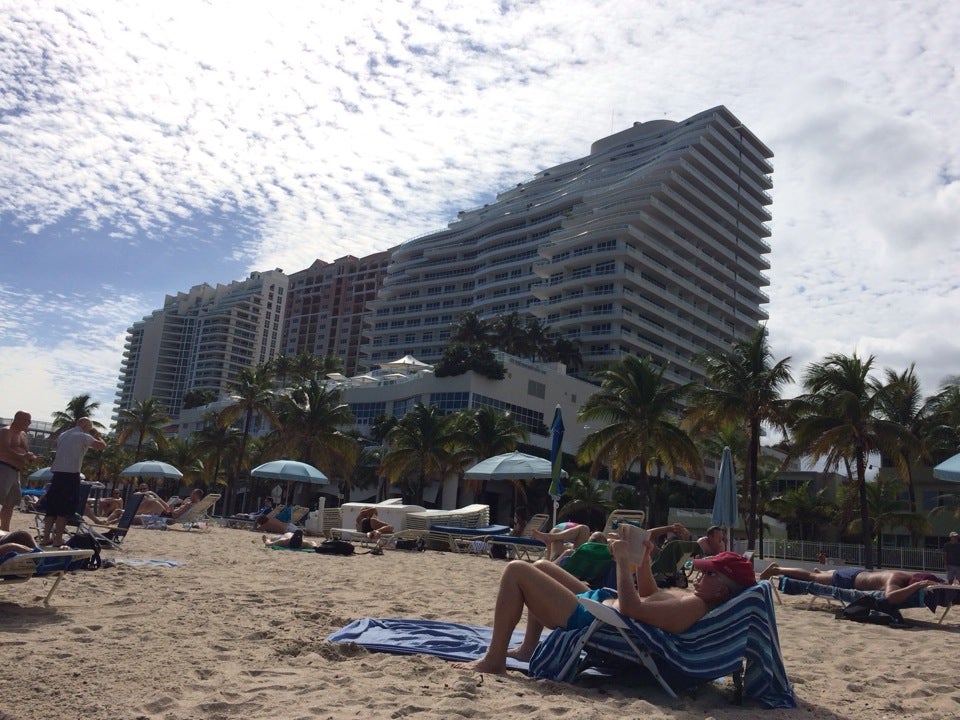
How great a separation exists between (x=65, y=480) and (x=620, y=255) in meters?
63.6

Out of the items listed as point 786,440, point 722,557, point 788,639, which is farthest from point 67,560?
point 786,440

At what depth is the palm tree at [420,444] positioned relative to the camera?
1335 inches

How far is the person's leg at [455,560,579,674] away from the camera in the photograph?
409 centimetres

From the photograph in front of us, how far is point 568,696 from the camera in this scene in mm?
3732

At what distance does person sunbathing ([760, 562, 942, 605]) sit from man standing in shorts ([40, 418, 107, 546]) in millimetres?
7402

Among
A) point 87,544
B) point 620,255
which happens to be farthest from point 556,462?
point 620,255

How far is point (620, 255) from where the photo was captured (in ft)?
223

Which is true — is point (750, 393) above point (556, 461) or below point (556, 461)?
above

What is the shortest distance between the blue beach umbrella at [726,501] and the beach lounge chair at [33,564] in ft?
34.1

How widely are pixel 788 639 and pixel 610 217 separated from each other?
6785 centimetres

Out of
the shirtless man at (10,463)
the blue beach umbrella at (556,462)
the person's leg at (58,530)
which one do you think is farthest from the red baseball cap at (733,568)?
the blue beach umbrella at (556,462)

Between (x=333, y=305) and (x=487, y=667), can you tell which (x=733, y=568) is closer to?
(x=487, y=667)

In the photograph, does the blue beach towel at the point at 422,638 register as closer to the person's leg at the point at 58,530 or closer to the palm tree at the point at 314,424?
the person's leg at the point at 58,530

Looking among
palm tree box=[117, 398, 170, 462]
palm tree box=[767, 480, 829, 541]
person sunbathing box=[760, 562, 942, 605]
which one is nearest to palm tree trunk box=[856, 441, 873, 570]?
palm tree box=[767, 480, 829, 541]
